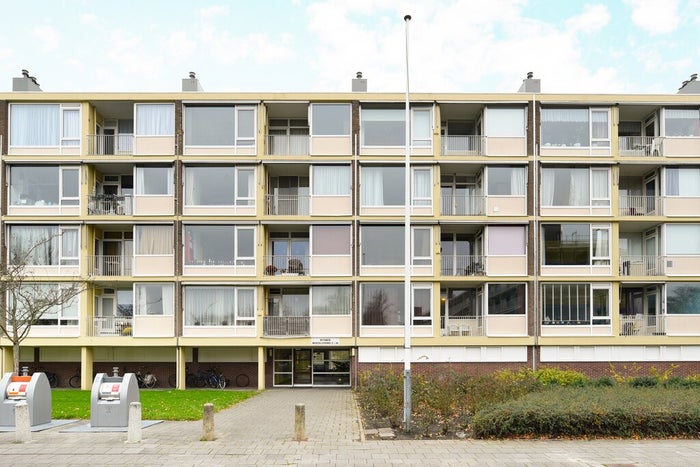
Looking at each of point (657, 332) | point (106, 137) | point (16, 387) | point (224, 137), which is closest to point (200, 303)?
point (224, 137)

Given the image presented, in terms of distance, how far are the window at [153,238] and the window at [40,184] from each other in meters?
3.32

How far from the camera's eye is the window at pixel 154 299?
25.4 m

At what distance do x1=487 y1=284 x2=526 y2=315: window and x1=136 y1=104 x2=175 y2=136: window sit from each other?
52.6 ft

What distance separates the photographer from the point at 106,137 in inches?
1070

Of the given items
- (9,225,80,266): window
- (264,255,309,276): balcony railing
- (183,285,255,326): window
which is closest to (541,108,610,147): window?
(264,255,309,276): balcony railing

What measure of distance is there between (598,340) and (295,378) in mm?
13575

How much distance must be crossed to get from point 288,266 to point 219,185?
4.81 m

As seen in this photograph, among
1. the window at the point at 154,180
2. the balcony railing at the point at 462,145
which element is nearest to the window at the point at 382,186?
the balcony railing at the point at 462,145

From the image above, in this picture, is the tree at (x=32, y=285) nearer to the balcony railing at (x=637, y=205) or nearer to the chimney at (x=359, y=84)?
the chimney at (x=359, y=84)

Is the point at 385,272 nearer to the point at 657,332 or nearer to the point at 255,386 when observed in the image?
the point at 255,386

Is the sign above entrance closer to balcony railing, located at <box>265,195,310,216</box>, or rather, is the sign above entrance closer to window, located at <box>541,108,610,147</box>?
balcony railing, located at <box>265,195,310,216</box>

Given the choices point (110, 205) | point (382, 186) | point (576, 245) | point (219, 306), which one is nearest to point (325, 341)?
point (219, 306)

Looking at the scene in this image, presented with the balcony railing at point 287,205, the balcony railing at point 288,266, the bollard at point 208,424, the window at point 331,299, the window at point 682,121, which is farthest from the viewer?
the balcony railing at point 287,205

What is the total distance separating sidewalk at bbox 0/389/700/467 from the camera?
11148 mm
